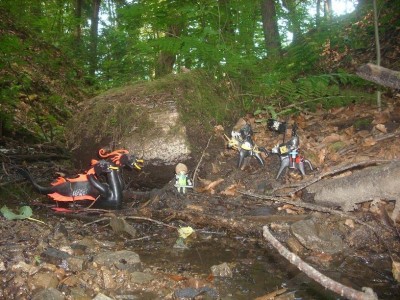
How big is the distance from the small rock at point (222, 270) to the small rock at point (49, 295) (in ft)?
3.71

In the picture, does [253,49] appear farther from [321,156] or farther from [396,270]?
[396,270]

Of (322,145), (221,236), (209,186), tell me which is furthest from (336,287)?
(322,145)

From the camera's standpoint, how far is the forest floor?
8.38 ft

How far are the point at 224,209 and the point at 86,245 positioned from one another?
1568mm

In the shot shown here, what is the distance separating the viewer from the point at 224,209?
3.97m

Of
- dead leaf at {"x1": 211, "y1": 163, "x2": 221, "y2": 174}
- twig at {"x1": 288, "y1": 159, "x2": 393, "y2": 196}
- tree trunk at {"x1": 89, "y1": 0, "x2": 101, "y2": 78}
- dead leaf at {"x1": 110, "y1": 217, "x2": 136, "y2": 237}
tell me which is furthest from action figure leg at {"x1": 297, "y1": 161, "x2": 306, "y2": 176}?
tree trunk at {"x1": 89, "y1": 0, "x2": 101, "y2": 78}

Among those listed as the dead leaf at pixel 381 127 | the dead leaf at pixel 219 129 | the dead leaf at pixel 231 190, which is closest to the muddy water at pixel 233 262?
the dead leaf at pixel 231 190

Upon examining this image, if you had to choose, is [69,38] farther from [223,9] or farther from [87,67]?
[223,9]

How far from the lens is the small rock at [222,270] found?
9.05 feet

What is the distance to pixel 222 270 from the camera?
278 centimetres

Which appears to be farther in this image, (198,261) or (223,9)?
(223,9)

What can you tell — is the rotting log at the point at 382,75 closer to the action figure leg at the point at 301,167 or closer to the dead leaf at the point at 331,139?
the action figure leg at the point at 301,167

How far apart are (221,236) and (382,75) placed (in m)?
2.08

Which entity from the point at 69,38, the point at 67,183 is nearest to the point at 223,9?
the point at 67,183
